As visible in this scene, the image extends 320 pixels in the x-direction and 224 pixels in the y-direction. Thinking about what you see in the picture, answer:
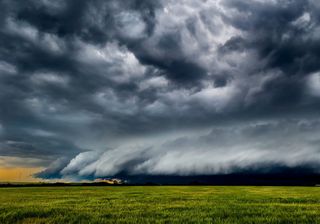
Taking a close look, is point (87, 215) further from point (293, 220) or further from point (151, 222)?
point (293, 220)

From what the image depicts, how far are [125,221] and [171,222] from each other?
6.97 feet

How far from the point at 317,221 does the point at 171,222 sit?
21.7 feet

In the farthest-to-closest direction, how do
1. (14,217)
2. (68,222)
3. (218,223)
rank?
(14,217)
(68,222)
(218,223)

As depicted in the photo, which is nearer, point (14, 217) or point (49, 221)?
point (49, 221)

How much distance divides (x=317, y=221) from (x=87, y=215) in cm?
1119

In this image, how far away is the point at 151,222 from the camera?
1264 cm

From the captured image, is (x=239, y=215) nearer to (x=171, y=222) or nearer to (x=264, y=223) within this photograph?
(x=264, y=223)

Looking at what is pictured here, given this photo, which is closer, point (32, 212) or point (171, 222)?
point (171, 222)

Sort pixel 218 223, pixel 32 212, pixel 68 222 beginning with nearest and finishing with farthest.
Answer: pixel 218 223 < pixel 68 222 < pixel 32 212

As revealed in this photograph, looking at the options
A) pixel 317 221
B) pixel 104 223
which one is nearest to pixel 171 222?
pixel 104 223

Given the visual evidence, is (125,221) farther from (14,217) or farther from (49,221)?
(14,217)

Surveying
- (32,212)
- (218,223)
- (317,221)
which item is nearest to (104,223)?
(218,223)

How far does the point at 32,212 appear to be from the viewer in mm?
16359

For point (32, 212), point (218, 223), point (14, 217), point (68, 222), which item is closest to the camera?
point (218, 223)
